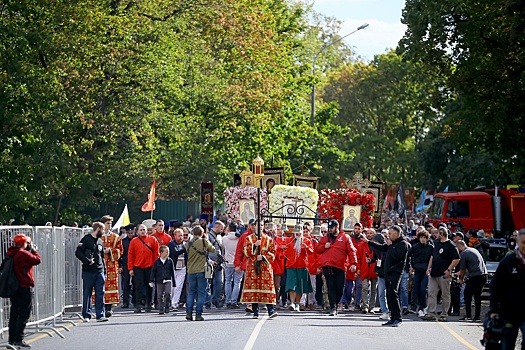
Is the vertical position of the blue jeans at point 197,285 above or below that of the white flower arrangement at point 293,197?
below

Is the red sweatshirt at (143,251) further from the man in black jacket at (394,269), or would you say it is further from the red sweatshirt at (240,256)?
the man in black jacket at (394,269)

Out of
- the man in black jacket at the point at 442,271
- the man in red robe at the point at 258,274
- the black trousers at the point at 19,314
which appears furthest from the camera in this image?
the man in black jacket at the point at 442,271

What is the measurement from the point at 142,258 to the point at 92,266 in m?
3.80

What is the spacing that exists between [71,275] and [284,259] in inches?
235

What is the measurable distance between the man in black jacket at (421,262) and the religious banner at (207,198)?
50.8ft

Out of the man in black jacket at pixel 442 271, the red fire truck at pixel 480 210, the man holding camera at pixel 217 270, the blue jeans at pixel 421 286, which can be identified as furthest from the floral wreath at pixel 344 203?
the red fire truck at pixel 480 210

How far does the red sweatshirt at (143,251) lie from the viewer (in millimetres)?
26422

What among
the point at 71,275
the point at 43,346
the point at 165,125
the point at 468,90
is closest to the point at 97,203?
→ the point at 165,125

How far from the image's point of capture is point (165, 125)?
41094 millimetres

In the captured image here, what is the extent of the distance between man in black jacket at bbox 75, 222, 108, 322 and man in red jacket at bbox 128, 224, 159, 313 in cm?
322

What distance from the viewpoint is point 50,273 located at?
21.0m

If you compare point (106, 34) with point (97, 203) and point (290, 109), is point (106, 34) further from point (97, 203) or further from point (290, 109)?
point (290, 109)

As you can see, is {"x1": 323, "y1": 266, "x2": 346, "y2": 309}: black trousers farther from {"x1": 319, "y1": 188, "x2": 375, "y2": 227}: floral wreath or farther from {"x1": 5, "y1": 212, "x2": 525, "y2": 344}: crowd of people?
{"x1": 319, "y1": 188, "x2": 375, "y2": 227}: floral wreath

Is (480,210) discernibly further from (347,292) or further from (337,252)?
(337,252)
